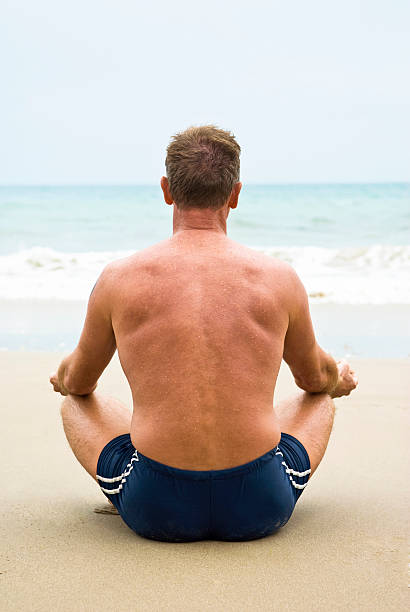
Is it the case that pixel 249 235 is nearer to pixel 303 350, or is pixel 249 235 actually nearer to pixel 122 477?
pixel 303 350

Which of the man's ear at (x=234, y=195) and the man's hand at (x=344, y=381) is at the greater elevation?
the man's ear at (x=234, y=195)

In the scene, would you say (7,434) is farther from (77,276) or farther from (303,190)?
(303,190)

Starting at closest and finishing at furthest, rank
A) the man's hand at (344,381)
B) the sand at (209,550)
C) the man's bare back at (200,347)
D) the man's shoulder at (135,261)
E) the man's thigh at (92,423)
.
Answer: the sand at (209,550) < the man's bare back at (200,347) < the man's shoulder at (135,261) < the man's thigh at (92,423) < the man's hand at (344,381)

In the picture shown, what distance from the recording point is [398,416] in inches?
161

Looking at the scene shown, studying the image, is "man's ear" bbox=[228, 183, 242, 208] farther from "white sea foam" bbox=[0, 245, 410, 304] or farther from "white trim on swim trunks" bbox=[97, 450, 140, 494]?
"white sea foam" bbox=[0, 245, 410, 304]

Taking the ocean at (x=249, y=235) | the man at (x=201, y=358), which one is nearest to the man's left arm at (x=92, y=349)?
the man at (x=201, y=358)

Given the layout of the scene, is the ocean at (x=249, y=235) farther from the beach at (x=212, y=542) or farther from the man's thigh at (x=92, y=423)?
the man's thigh at (x=92, y=423)

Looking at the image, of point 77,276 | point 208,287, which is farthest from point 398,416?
point 77,276

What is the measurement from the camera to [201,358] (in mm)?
2203

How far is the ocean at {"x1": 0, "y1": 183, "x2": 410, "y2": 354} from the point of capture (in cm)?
1106

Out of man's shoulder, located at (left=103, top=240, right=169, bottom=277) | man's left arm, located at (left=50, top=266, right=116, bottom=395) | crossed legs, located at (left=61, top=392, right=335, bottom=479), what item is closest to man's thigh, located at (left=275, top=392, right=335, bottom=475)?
crossed legs, located at (left=61, top=392, right=335, bottom=479)

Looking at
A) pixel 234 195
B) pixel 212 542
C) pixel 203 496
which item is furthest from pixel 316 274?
pixel 203 496

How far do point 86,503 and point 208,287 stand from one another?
3.68 feet

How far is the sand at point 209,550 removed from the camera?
6.68 ft
